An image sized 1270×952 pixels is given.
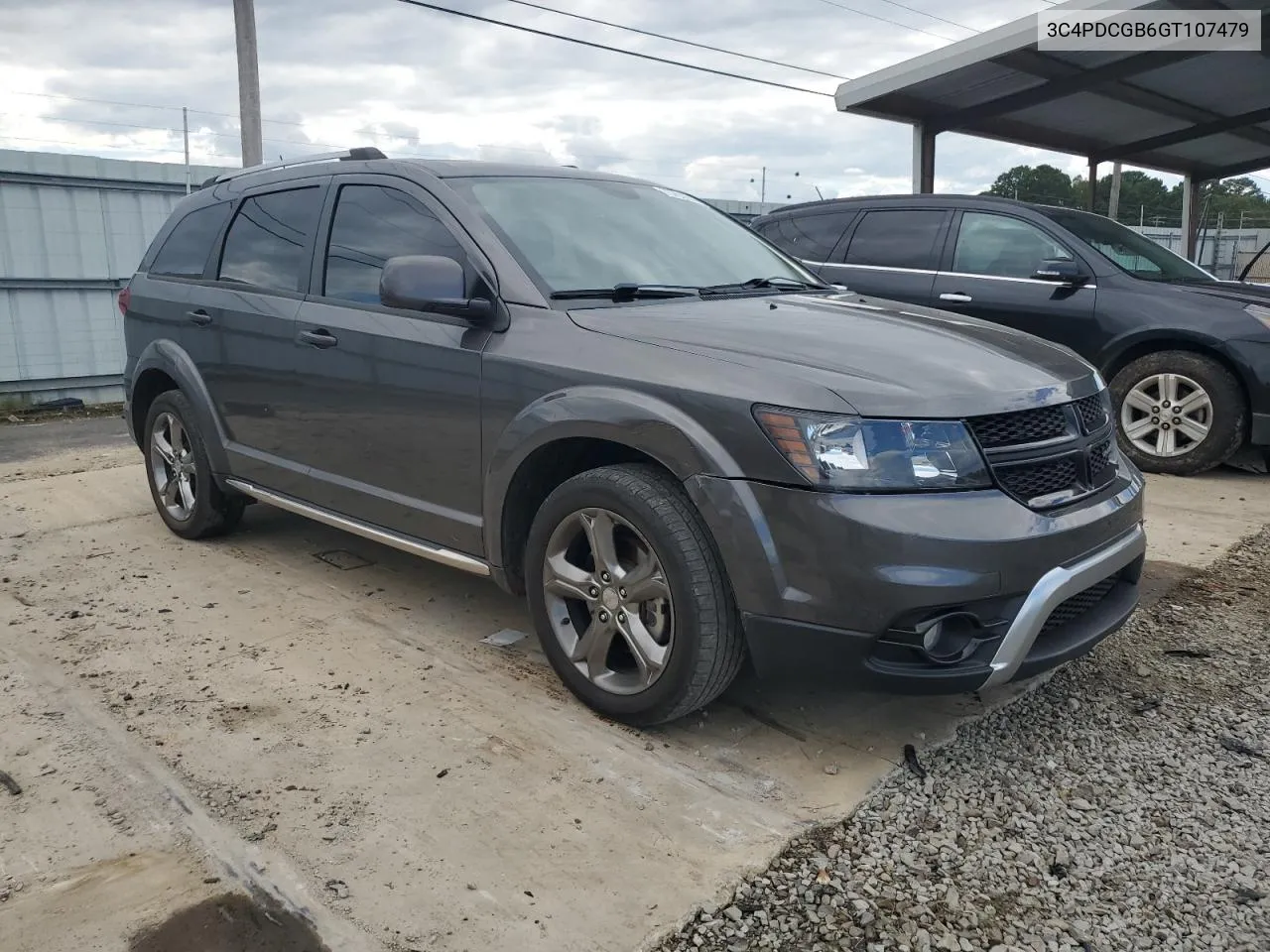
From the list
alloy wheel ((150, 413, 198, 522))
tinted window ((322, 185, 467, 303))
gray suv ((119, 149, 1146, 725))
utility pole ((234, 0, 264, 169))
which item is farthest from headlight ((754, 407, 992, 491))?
utility pole ((234, 0, 264, 169))

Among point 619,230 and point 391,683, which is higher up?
point 619,230

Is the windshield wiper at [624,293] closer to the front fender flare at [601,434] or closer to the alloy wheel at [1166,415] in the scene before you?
the front fender flare at [601,434]

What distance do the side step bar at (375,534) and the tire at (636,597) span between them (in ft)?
1.26

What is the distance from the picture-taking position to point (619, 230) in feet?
12.5

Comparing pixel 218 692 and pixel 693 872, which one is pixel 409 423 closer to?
pixel 218 692

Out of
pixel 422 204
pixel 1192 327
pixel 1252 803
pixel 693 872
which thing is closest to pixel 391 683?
pixel 693 872

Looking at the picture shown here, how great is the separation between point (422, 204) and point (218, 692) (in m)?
1.87

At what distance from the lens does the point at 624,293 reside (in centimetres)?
346

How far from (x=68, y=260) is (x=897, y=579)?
1122cm

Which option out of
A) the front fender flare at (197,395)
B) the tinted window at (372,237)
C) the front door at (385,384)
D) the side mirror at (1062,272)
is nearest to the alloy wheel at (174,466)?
the front fender flare at (197,395)

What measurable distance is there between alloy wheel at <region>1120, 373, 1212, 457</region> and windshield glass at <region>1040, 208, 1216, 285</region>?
2.46 feet

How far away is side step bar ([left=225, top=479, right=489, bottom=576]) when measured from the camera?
3588 mm

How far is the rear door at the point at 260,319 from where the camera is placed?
4.26 metres

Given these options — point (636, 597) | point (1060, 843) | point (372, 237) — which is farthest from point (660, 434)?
point (372, 237)
